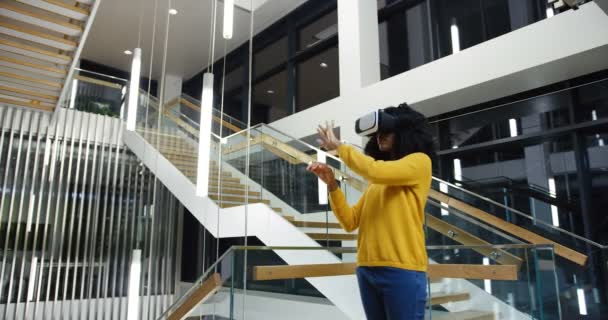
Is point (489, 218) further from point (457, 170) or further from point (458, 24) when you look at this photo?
point (458, 24)

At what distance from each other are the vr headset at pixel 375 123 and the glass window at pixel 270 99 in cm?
764

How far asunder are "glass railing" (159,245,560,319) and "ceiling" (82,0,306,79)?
22.5 feet

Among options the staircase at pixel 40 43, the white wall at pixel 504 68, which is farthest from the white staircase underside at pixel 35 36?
the white wall at pixel 504 68

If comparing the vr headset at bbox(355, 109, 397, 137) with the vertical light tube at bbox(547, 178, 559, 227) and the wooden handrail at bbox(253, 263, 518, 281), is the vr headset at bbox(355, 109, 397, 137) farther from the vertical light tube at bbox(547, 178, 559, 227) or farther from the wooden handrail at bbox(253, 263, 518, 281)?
the vertical light tube at bbox(547, 178, 559, 227)

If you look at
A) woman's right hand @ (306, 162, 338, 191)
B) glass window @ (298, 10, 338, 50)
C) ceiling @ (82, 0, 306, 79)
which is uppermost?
ceiling @ (82, 0, 306, 79)

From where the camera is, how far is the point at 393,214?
5.04ft

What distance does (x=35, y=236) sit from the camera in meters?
7.77

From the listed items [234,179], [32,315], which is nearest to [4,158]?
[32,315]

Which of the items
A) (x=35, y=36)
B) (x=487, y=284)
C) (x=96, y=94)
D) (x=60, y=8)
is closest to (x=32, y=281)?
(x=96, y=94)

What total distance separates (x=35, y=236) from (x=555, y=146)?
8.29m

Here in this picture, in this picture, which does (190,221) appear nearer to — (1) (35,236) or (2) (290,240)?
(1) (35,236)

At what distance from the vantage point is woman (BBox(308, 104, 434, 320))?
1.45m

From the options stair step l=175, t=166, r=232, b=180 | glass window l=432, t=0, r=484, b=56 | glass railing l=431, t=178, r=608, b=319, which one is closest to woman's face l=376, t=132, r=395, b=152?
glass railing l=431, t=178, r=608, b=319

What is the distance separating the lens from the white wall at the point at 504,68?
4445 mm
